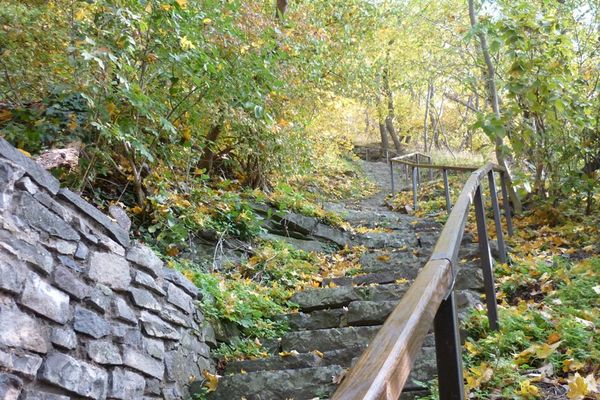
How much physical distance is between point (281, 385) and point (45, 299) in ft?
4.64

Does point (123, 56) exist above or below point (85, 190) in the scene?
above

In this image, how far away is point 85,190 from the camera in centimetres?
437

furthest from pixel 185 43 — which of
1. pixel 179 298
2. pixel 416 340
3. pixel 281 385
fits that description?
pixel 416 340

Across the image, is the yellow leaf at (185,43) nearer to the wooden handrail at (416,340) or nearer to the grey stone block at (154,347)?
the grey stone block at (154,347)

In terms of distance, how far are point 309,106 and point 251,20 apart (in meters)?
2.39

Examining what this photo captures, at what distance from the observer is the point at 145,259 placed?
3.42 m

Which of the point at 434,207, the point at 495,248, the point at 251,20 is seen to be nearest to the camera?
the point at 495,248

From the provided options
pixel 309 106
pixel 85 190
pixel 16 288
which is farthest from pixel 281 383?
pixel 309 106

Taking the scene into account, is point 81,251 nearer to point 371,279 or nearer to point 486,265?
point 486,265

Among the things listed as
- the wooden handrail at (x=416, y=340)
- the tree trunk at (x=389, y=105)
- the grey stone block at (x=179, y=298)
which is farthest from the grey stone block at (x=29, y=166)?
the tree trunk at (x=389, y=105)

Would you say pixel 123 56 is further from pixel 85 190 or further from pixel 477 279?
pixel 477 279

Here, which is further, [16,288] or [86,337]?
[86,337]

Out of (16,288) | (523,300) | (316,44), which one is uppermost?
(316,44)

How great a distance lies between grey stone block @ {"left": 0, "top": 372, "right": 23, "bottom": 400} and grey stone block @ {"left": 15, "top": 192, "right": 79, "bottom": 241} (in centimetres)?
67
